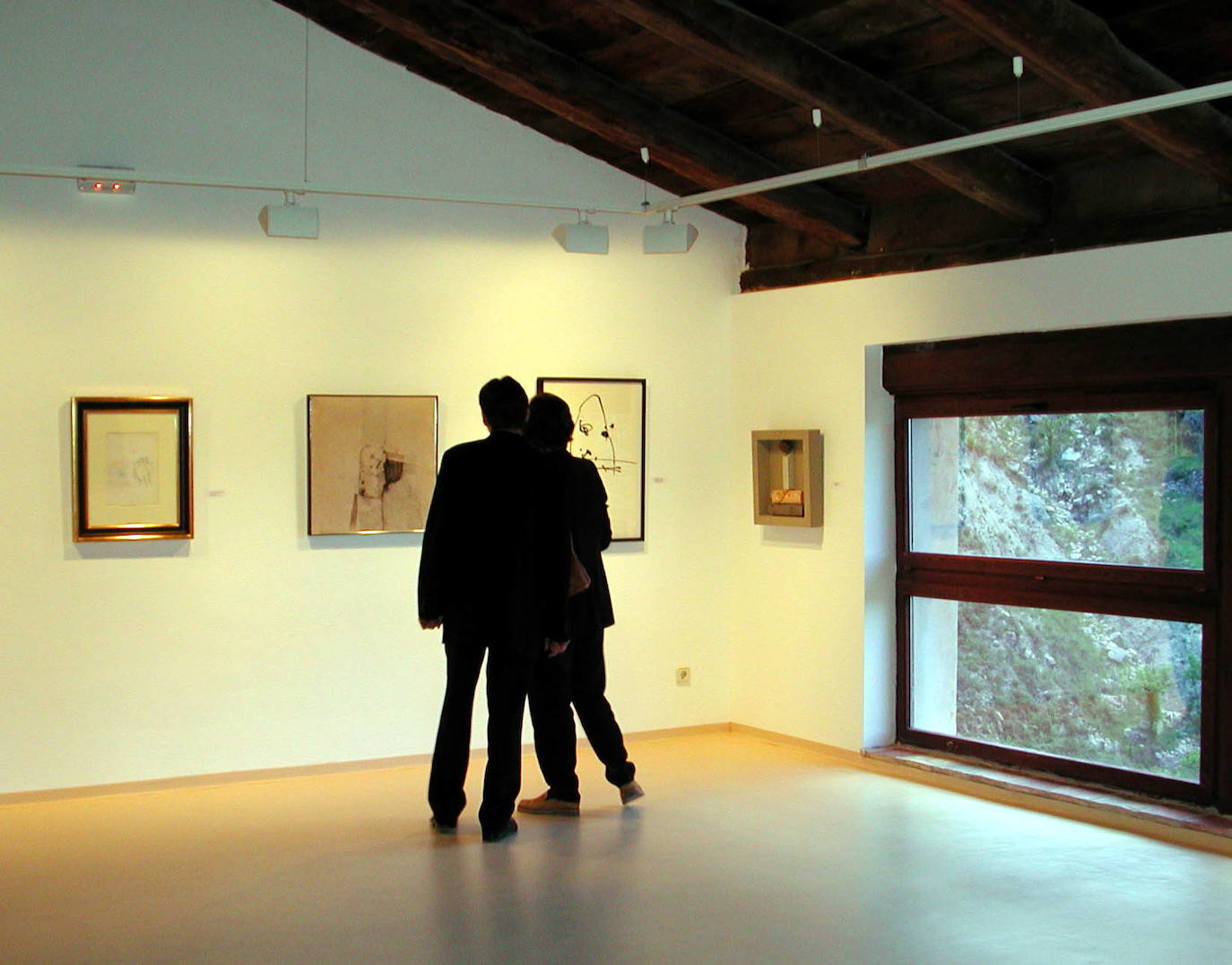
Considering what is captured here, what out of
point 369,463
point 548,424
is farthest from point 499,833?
point 369,463

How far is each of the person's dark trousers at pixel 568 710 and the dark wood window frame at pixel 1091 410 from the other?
1.93 m

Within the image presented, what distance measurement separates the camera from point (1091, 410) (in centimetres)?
600

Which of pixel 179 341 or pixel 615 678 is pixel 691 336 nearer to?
pixel 615 678

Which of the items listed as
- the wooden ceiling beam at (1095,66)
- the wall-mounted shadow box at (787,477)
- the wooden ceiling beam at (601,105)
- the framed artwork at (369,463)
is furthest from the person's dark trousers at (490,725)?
the wooden ceiling beam at (1095,66)

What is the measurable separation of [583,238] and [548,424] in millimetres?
1189

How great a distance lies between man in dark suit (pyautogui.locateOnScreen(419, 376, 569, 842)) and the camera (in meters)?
5.16

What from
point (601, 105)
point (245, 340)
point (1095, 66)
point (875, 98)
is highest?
point (601, 105)

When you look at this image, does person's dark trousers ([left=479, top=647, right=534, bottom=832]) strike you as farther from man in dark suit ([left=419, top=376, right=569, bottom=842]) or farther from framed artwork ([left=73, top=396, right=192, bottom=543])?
framed artwork ([left=73, top=396, right=192, bottom=543])

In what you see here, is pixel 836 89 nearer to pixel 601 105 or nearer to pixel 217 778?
pixel 601 105

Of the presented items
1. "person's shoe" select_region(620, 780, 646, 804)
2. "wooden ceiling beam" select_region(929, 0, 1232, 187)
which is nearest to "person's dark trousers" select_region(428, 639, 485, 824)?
"person's shoe" select_region(620, 780, 646, 804)

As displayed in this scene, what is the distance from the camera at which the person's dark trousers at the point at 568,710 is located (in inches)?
217

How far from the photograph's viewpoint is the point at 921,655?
6.86m

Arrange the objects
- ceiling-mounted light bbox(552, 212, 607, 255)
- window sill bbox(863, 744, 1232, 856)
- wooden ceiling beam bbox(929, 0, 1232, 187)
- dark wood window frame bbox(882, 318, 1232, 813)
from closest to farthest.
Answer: wooden ceiling beam bbox(929, 0, 1232, 187), window sill bbox(863, 744, 1232, 856), dark wood window frame bbox(882, 318, 1232, 813), ceiling-mounted light bbox(552, 212, 607, 255)

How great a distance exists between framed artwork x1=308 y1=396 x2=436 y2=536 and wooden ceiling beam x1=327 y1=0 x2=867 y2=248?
1644 millimetres
